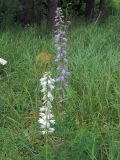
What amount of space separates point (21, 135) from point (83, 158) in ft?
2.58

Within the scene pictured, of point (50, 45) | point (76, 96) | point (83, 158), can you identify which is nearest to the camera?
point (83, 158)

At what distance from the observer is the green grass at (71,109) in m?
3.43

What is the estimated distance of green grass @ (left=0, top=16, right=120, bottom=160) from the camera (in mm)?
3432

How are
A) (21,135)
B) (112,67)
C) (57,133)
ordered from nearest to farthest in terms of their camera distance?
(57,133) → (21,135) → (112,67)

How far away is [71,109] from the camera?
4.16 metres

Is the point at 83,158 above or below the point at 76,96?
below

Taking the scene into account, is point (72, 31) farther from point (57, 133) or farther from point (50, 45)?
point (57, 133)

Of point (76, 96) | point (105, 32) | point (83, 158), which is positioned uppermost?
point (105, 32)

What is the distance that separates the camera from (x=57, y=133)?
3600mm

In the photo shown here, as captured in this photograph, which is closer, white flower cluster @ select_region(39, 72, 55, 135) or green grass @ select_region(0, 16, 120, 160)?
white flower cluster @ select_region(39, 72, 55, 135)

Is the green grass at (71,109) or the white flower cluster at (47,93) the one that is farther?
the green grass at (71,109)

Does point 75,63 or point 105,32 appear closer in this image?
point 75,63

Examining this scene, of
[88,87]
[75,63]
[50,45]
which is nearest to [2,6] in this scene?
[50,45]

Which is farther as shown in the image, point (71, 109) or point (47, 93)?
point (71, 109)
